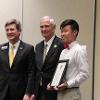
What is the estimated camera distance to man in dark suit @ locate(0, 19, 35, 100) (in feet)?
10.4

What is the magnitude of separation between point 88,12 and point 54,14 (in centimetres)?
51

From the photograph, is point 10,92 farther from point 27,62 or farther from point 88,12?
point 88,12

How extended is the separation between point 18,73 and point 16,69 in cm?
5

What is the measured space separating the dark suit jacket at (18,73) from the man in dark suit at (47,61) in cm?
8

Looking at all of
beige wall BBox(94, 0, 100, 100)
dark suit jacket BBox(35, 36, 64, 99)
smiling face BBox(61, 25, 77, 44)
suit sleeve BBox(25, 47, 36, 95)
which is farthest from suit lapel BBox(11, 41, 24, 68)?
beige wall BBox(94, 0, 100, 100)

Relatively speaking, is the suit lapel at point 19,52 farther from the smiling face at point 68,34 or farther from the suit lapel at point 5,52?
the smiling face at point 68,34

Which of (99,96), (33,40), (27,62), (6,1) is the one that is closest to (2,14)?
(6,1)

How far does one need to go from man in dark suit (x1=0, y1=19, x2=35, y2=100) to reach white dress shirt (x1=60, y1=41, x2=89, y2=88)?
20.8 inches

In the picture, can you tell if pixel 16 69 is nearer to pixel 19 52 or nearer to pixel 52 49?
pixel 19 52

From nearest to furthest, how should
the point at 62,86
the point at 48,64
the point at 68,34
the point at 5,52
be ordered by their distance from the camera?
the point at 62,86
the point at 68,34
the point at 48,64
the point at 5,52

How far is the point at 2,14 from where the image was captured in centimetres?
417

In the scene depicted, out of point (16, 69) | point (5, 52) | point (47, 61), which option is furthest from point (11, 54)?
point (47, 61)

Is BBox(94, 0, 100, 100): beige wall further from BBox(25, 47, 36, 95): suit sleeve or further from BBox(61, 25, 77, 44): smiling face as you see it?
BBox(61, 25, 77, 44): smiling face

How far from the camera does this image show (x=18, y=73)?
320 centimetres
